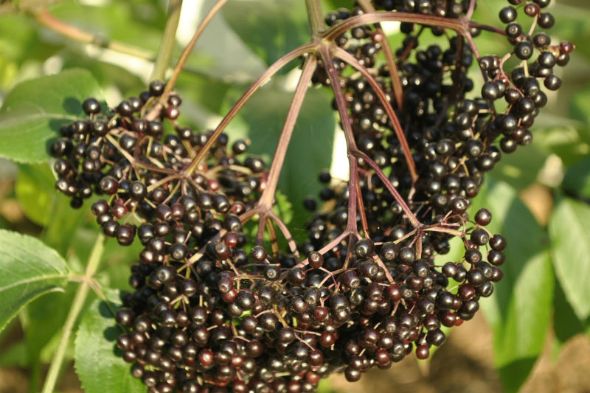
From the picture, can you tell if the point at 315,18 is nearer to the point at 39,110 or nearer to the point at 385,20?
the point at 385,20

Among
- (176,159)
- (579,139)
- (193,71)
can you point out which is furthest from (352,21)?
(579,139)

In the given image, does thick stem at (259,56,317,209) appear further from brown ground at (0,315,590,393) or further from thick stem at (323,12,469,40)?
brown ground at (0,315,590,393)

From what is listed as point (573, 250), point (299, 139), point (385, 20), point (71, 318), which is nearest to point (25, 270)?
point (71, 318)

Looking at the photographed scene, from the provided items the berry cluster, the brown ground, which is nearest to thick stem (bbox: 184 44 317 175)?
the berry cluster

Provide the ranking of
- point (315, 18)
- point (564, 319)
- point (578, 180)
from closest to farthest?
point (315, 18), point (578, 180), point (564, 319)

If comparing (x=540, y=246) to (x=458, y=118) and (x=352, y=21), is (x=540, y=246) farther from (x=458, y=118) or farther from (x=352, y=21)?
(x=352, y=21)

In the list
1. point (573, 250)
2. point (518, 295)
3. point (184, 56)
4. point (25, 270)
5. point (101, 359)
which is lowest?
point (101, 359)

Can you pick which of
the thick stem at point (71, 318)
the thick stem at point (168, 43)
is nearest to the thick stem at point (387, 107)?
the thick stem at point (168, 43)
